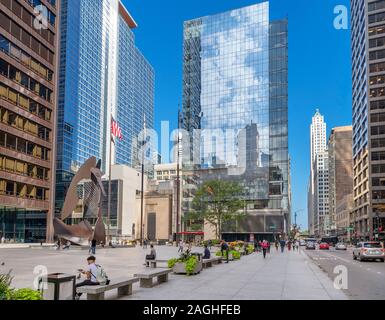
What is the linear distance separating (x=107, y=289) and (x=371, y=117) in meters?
106

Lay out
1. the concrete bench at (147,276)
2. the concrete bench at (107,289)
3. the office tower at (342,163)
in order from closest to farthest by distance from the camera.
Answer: the concrete bench at (107,289) → the concrete bench at (147,276) → the office tower at (342,163)

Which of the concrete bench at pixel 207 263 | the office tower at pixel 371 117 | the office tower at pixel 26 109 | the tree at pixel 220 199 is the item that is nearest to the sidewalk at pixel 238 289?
the concrete bench at pixel 207 263

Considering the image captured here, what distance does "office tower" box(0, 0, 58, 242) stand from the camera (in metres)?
61.6

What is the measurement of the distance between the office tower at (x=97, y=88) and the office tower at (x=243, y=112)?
67.7 ft

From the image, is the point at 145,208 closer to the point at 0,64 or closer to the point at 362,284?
the point at 0,64

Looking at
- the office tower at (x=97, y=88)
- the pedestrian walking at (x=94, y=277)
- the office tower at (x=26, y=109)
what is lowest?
the pedestrian walking at (x=94, y=277)

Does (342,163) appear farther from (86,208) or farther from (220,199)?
(86,208)

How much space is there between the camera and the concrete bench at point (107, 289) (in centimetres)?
1113

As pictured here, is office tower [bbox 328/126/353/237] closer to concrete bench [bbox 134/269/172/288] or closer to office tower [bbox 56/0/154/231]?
office tower [bbox 56/0/154/231]

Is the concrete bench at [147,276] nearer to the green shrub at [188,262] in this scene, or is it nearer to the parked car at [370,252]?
the green shrub at [188,262]

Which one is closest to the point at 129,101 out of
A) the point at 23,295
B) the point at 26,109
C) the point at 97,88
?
the point at 97,88

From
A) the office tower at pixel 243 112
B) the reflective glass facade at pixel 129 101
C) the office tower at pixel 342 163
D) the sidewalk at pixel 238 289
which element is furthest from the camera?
the office tower at pixel 342 163

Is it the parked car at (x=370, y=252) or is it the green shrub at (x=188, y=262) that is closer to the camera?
the green shrub at (x=188, y=262)
